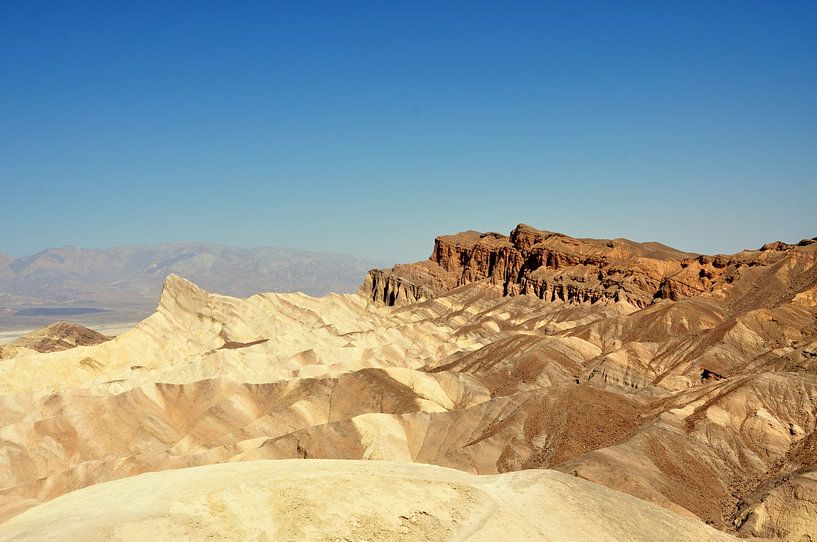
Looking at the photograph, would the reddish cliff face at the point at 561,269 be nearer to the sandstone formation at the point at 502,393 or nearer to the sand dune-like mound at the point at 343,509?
the sandstone formation at the point at 502,393

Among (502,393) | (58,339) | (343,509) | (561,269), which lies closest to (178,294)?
(58,339)

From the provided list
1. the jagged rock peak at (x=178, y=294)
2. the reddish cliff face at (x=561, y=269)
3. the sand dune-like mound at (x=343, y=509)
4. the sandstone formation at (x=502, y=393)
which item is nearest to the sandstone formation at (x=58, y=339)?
the jagged rock peak at (x=178, y=294)

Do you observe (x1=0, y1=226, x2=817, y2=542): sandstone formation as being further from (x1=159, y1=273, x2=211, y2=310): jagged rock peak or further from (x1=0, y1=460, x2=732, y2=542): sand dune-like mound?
(x1=0, y1=460, x2=732, y2=542): sand dune-like mound

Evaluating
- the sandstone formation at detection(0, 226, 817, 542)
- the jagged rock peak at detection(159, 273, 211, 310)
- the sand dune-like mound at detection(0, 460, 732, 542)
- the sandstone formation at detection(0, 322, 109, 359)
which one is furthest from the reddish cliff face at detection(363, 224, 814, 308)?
the sand dune-like mound at detection(0, 460, 732, 542)

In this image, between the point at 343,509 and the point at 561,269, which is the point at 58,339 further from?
the point at 343,509

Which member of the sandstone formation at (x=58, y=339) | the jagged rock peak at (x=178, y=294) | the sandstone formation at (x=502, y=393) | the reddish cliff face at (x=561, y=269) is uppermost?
the reddish cliff face at (x=561, y=269)

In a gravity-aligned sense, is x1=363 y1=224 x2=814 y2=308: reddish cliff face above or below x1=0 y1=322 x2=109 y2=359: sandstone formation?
above
